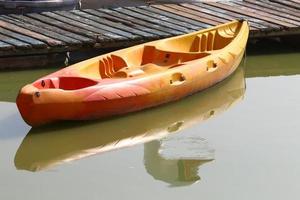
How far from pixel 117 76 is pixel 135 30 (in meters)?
1.53

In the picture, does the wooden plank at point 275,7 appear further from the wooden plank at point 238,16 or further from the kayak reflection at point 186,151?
the kayak reflection at point 186,151

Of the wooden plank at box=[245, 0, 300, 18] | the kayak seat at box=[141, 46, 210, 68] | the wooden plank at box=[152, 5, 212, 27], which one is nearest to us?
the kayak seat at box=[141, 46, 210, 68]

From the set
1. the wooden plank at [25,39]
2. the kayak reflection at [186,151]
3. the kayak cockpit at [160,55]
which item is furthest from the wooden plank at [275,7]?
the wooden plank at [25,39]

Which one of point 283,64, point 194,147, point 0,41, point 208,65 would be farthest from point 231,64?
point 0,41

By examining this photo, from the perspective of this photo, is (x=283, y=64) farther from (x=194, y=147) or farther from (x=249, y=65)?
(x=194, y=147)

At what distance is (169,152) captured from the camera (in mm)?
4785

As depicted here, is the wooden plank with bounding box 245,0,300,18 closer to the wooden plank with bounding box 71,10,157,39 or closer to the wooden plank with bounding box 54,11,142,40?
the wooden plank with bounding box 71,10,157,39

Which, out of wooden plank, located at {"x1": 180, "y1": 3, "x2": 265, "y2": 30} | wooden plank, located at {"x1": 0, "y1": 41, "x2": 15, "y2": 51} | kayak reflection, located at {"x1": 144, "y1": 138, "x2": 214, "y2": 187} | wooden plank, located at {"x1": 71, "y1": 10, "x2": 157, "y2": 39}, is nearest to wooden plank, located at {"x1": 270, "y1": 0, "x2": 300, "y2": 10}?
wooden plank, located at {"x1": 180, "y1": 3, "x2": 265, "y2": 30}

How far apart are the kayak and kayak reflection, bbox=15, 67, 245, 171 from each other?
78mm

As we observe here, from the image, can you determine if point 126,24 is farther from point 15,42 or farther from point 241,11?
point 241,11

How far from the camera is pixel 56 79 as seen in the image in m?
5.11

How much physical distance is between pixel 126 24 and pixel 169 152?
2621 mm

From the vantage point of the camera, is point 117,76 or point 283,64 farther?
point 283,64

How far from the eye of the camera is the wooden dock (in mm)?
6516
